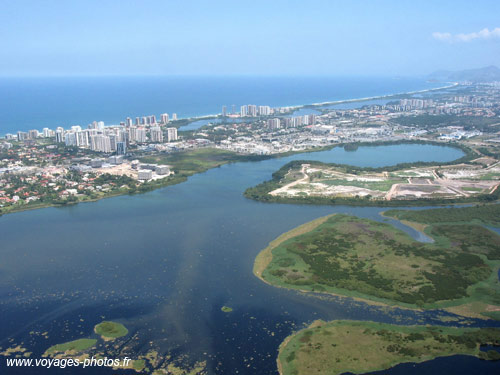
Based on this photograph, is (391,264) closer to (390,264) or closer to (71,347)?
(390,264)

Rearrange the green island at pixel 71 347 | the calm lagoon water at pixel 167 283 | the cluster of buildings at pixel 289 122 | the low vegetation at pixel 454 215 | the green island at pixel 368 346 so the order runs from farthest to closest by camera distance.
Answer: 1. the cluster of buildings at pixel 289 122
2. the low vegetation at pixel 454 215
3. the calm lagoon water at pixel 167 283
4. the green island at pixel 71 347
5. the green island at pixel 368 346

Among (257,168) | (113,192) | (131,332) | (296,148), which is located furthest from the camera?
(296,148)

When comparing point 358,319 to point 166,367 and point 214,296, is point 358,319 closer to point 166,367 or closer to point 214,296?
point 214,296

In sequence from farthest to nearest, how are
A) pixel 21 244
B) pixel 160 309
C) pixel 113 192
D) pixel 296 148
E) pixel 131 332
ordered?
pixel 296 148, pixel 113 192, pixel 21 244, pixel 160 309, pixel 131 332

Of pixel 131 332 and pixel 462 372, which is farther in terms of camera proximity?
pixel 131 332

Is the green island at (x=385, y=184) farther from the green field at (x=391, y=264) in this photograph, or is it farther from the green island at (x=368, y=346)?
the green island at (x=368, y=346)

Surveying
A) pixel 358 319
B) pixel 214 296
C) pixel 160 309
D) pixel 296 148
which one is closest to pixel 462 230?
pixel 358 319

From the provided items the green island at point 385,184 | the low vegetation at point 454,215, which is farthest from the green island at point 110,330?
the low vegetation at point 454,215
